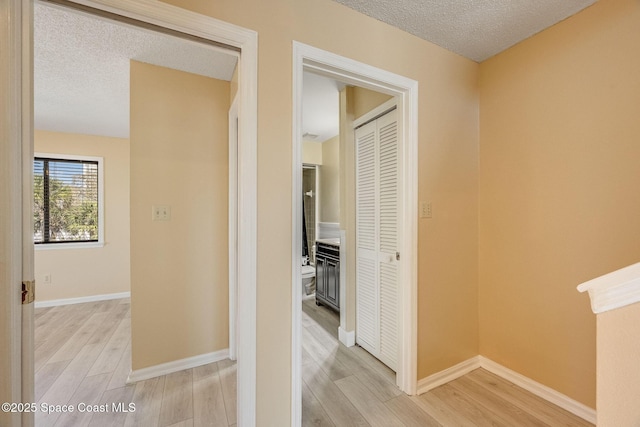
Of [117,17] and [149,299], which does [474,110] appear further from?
[149,299]

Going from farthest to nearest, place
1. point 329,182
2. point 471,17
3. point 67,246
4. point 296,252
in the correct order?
point 329,182
point 67,246
point 471,17
point 296,252

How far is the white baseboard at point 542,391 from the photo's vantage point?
5.10ft

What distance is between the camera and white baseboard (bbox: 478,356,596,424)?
1.55m

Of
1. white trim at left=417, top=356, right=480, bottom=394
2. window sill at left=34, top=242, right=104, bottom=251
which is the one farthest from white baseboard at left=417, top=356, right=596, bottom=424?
window sill at left=34, top=242, right=104, bottom=251

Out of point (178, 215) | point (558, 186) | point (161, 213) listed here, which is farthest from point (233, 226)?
point (558, 186)

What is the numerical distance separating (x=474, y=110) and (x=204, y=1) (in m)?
2.04

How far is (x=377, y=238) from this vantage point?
7.40ft

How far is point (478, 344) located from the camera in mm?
2143

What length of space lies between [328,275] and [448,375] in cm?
162

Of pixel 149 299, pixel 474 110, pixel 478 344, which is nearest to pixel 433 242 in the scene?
pixel 478 344

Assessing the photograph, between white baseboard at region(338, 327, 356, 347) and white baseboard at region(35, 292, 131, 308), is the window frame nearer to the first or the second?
white baseboard at region(35, 292, 131, 308)

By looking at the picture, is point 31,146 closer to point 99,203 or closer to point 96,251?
point 99,203

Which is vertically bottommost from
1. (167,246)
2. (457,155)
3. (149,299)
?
(149,299)

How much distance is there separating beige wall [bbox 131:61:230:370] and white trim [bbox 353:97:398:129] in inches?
48.9
